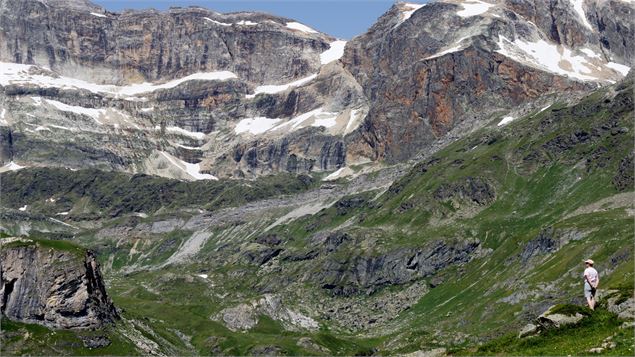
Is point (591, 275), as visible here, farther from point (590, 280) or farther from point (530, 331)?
point (530, 331)

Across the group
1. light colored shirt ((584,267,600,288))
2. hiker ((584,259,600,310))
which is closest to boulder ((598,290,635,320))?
hiker ((584,259,600,310))

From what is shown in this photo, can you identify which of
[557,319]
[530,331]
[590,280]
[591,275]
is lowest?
[530,331]

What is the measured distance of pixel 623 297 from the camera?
76.1 m

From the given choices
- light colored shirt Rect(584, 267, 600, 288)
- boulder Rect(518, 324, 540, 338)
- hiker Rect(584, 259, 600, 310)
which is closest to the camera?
hiker Rect(584, 259, 600, 310)

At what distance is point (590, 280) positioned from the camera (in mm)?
71938

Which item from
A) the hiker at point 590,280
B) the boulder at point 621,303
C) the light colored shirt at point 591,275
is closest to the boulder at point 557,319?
the hiker at point 590,280

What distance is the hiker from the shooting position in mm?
71000

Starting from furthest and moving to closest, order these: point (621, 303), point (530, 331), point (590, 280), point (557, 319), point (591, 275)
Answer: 1. point (530, 331)
2. point (557, 319)
3. point (621, 303)
4. point (590, 280)
5. point (591, 275)

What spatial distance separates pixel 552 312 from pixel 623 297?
6065 millimetres

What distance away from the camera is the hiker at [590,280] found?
233ft

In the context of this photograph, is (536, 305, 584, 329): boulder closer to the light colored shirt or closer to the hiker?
the hiker

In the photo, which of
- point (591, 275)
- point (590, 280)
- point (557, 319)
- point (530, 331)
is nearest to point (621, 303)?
point (557, 319)

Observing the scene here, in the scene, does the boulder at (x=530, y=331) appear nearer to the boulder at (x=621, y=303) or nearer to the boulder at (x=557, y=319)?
the boulder at (x=557, y=319)

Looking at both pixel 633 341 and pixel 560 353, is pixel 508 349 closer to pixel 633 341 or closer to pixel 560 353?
pixel 560 353
